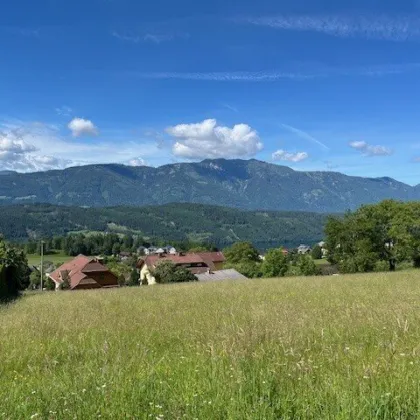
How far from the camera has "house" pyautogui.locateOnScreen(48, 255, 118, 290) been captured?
68994mm

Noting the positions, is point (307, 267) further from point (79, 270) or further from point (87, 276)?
point (79, 270)

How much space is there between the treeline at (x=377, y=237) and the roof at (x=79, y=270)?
37388 mm

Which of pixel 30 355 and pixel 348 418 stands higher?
pixel 348 418

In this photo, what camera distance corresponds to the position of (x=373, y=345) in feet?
18.8

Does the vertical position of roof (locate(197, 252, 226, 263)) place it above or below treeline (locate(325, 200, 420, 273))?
below

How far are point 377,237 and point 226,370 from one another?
55.1 meters

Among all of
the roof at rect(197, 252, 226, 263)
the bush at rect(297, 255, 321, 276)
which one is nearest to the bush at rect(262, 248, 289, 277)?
the bush at rect(297, 255, 321, 276)

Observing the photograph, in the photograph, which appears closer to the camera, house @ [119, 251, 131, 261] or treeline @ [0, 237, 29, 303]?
treeline @ [0, 237, 29, 303]

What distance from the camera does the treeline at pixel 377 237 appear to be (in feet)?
172

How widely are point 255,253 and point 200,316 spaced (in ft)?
342

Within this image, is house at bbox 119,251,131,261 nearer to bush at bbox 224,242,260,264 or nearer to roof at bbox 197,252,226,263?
roof at bbox 197,252,226,263

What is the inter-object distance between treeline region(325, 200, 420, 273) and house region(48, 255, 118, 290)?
114ft

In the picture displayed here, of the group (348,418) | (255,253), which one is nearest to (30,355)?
(348,418)

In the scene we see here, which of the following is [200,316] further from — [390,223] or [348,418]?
[390,223]
